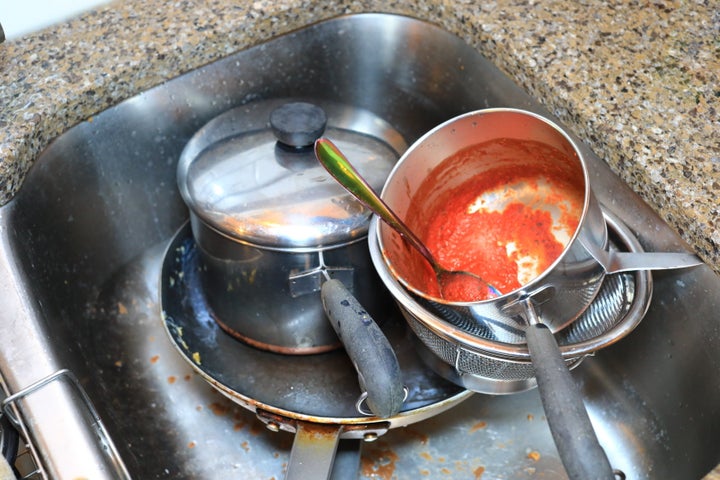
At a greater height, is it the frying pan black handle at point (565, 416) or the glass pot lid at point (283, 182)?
the glass pot lid at point (283, 182)

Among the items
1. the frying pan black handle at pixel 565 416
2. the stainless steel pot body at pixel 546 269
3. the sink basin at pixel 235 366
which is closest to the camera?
the frying pan black handle at pixel 565 416

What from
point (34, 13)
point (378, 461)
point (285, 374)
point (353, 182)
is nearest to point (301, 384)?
point (285, 374)

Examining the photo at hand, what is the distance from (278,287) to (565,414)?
336 mm

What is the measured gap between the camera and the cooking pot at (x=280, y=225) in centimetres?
69

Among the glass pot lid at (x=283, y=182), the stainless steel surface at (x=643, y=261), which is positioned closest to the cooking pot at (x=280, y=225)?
the glass pot lid at (x=283, y=182)

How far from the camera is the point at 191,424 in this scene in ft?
2.73

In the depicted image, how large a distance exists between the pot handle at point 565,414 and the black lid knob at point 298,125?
0.96ft

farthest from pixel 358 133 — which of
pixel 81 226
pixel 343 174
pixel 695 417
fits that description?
pixel 695 417

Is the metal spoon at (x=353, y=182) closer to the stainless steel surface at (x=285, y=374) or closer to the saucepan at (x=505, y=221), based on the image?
the saucepan at (x=505, y=221)

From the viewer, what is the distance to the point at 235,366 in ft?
2.57

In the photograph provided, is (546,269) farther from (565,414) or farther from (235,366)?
(235,366)

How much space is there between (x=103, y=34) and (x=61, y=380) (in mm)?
431

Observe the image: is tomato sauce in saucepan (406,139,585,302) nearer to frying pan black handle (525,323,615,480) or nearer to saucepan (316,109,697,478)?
saucepan (316,109,697,478)

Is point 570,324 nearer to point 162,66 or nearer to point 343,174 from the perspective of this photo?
point 343,174
